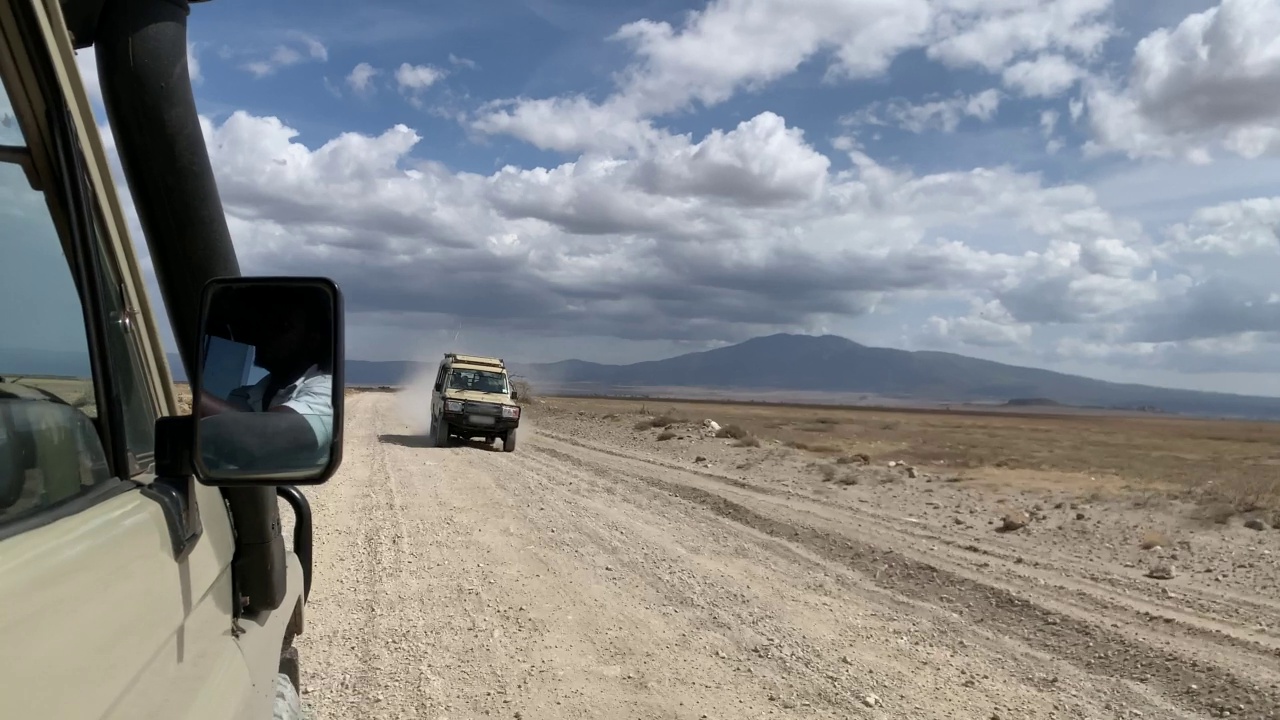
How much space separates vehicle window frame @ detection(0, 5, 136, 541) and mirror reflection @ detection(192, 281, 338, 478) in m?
0.16

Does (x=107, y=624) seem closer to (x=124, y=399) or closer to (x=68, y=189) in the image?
(x=124, y=399)

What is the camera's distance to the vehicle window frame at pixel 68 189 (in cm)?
181

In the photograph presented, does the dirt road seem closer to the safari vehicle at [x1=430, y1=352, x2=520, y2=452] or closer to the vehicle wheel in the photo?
the vehicle wheel

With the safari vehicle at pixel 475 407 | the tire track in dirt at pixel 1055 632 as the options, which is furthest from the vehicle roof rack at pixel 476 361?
the tire track in dirt at pixel 1055 632

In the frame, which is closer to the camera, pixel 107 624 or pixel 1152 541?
pixel 107 624

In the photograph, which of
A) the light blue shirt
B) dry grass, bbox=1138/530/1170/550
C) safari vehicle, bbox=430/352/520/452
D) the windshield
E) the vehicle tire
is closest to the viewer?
the light blue shirt

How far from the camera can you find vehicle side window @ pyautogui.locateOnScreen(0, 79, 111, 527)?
1725 mm

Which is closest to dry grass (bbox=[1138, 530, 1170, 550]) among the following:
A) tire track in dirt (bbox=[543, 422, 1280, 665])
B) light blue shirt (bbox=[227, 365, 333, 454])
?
tire track in dirt (bbox=[543, 422, 1280, 665])

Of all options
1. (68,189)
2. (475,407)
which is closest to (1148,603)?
(68,189)

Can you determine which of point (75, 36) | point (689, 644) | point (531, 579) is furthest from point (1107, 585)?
point (75, 36)

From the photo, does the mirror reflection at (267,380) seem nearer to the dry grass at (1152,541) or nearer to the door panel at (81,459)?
the door panel at (81,459)

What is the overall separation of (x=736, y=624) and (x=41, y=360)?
6.32 meters

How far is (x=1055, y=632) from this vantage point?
7.84 m

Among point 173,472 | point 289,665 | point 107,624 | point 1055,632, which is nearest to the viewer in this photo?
point 107,624
